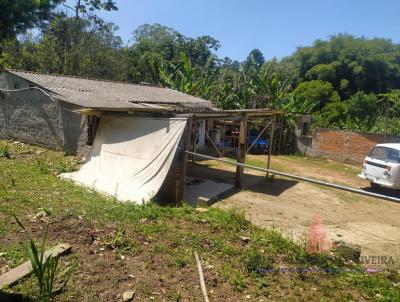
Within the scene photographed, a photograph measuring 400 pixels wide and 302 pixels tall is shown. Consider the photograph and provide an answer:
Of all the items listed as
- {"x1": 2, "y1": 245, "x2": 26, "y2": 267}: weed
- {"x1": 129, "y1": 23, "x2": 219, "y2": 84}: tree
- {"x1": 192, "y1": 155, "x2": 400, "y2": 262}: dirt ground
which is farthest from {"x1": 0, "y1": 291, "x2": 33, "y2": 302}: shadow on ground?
{"x1": 129, "y1": 23, "x2": 219, "y2": 84}: tree

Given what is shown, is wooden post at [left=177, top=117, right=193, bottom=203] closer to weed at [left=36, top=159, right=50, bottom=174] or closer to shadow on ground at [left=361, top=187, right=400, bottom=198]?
weed at [left=36, top=159, right=50, bottom=174]

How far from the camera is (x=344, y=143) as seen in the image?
17969mm

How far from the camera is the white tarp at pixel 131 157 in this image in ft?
27.7

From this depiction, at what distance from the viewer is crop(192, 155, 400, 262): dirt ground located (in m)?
7.31

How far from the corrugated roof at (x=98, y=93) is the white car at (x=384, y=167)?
7.29 meters

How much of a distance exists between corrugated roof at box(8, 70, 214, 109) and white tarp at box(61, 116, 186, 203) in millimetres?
1377

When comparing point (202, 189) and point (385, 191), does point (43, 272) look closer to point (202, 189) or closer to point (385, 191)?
point (202, 189)

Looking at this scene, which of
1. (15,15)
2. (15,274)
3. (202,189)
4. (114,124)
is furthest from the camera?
(15,15)

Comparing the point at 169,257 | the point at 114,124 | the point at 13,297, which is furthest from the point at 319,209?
the point at 13,297

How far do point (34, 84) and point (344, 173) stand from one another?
12.8 meters

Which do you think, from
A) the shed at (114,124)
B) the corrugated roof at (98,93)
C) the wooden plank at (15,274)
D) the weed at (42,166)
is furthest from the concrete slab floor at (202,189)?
the wooden plank at (15,274)

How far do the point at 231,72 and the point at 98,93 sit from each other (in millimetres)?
18265

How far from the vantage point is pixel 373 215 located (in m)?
9.42

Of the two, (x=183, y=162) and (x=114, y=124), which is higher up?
(x=114, y=124)
